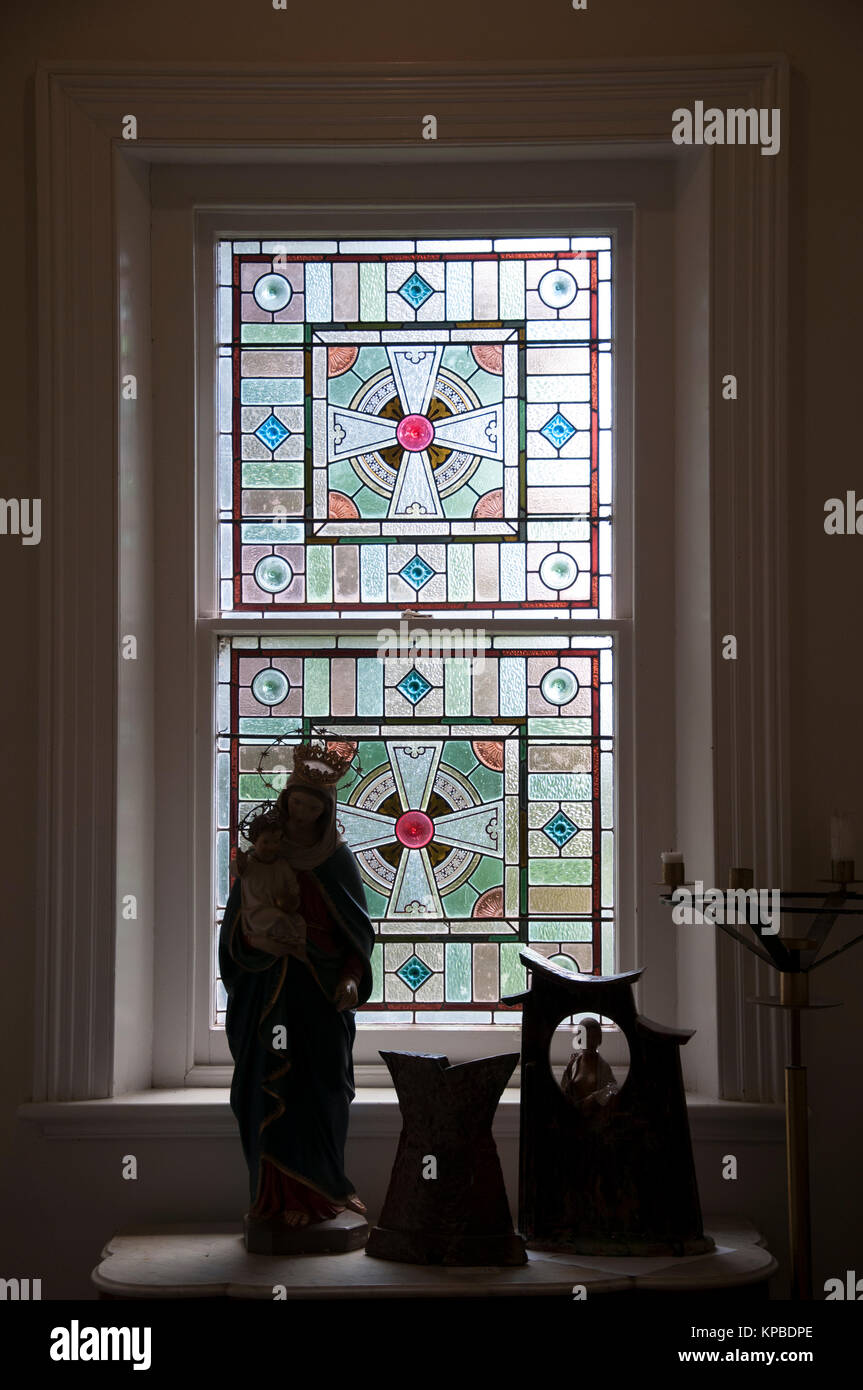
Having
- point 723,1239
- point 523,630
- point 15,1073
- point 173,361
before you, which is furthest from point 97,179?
point 723,1239

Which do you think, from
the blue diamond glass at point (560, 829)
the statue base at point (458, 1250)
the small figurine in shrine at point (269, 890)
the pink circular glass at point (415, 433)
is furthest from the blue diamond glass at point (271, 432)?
the statue base at point (458, 1250)

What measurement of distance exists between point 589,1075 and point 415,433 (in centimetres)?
162

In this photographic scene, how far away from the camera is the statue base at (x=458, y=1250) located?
2.61 metres

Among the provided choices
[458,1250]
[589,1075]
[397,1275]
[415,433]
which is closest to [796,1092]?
[589,1075]

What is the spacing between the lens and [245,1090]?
9.18 ft

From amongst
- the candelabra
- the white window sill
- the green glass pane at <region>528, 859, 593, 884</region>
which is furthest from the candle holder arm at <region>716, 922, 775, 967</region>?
the green glass pane at <region>528, 859, 593, 884</region>

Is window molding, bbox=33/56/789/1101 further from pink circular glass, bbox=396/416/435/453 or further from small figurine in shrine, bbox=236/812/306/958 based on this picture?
pink circular glass, bbox=396/416/435/453

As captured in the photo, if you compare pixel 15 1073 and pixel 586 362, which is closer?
pixel 15 1073

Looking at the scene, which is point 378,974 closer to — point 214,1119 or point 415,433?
point 214,1119

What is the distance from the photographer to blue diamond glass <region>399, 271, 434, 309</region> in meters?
3.43

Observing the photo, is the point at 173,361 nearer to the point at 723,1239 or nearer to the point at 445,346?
the point at 445,346

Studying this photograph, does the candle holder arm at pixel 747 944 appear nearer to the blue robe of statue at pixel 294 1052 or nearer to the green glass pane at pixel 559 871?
the green glass pane at pixel 559 871

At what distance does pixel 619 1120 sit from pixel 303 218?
7.47 feet

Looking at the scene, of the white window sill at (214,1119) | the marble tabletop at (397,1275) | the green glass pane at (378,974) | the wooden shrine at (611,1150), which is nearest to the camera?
the marble tabletop at (397,1275)
